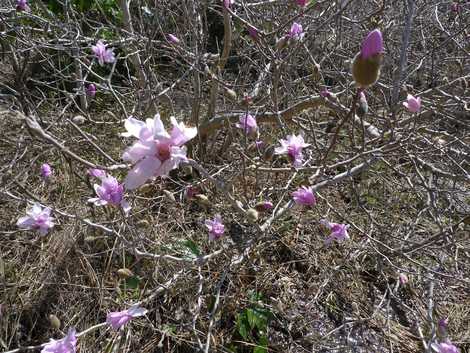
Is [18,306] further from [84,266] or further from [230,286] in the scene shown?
[230,286]

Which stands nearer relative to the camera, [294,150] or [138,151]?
[138,151]

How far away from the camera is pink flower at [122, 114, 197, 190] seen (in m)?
0.77

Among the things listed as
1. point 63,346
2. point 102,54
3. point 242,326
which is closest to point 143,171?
point 63,346

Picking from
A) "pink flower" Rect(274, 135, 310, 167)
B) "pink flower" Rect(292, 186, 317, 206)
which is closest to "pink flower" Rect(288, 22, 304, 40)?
"pink flower" Rect(274, 135, 310, 167)

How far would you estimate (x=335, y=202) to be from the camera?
2.08 m

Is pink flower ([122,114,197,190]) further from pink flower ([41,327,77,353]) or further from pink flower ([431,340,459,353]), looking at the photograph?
pink flower ([431,340,459,353])

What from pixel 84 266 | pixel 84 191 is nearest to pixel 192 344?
pixel 84 266

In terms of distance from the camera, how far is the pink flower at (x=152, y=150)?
2.51 feet

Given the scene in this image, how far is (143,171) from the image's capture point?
767 mm

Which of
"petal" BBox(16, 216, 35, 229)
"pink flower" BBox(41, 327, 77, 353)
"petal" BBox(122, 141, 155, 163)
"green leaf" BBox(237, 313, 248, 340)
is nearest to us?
"petal" BBox(122, 141, 155, 163)

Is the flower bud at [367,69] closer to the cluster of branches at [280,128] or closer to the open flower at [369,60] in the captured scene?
the open flower at [369,60]

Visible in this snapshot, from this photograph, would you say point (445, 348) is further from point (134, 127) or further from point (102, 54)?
point (102, 54)

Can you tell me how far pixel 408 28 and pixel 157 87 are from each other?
1.12m

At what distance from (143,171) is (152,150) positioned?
42 mm
